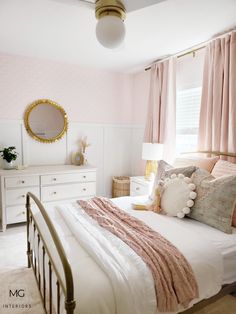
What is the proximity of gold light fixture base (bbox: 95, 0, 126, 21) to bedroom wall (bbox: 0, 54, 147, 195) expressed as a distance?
7.07 feet

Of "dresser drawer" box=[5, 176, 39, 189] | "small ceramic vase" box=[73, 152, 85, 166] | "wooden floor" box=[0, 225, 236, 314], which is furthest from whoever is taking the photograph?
"small ceramic vase" box=[73, 152, 85, 166]

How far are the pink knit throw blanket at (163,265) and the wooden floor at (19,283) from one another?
626 millimetres

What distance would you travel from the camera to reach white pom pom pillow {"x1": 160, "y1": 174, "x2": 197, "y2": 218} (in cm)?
193

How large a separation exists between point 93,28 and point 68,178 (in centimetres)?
195

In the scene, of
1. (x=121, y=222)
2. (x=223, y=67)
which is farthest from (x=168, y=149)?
(x=121, y=222)

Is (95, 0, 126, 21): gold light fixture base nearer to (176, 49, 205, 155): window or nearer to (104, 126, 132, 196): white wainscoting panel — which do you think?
(176, 49, 205, 155): window

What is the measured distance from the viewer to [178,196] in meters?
1.98

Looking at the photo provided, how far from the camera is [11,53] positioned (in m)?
3.13

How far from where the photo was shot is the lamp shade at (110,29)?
4.56 ft

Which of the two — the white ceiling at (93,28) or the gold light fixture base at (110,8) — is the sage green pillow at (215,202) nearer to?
the white ceiling at (93,28)

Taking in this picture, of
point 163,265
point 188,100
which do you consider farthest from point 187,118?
point 163,265

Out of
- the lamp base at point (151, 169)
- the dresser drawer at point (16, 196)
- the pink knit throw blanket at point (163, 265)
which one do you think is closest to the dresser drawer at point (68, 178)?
the dresser drawer at point (16, 196)

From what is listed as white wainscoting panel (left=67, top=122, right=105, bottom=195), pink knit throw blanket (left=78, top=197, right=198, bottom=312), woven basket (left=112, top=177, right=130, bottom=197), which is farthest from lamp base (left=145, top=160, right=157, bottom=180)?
pink knit throw blanket (left=78, top=197, right=198, bottom=312)

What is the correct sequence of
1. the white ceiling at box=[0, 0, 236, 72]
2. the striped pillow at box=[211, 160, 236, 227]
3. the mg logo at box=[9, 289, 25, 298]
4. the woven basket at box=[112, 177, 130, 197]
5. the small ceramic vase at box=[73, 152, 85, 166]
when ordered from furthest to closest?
the woven basket at box=[112, 177, 130, 197], the small ceramic vase at box=[73, 152, 85, 166], the striped pillow at box=[211, 160, 236, 227], the white ceiling at box=[0, 0, 236, 72], the mg logo at box=[9, 289, 25, 298]
